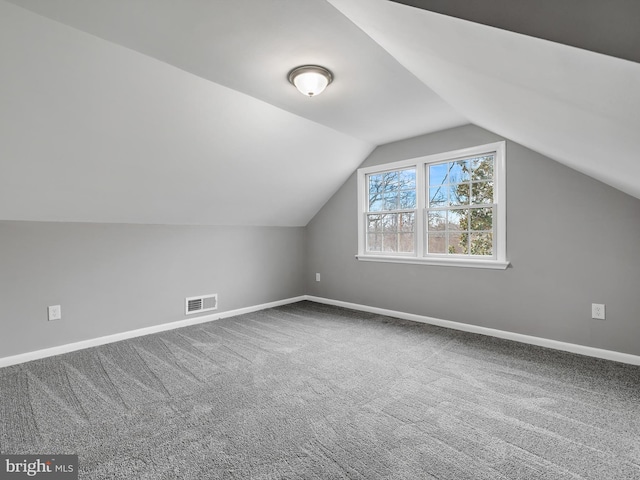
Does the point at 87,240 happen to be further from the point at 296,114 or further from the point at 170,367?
the point at 296,114

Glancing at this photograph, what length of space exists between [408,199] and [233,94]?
2.51 metres

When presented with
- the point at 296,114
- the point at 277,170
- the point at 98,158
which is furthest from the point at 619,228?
the point at 98,158

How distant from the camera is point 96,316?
10.3 feet

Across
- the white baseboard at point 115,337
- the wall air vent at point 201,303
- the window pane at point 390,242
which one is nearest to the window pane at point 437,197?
the window pane at point 390,242

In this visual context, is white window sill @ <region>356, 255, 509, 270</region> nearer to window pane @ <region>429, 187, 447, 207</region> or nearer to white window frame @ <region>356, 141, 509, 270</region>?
white window frame @ <region>356, 141, 509, 270</region>

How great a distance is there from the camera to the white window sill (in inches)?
130

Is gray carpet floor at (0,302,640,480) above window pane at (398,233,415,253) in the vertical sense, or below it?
below

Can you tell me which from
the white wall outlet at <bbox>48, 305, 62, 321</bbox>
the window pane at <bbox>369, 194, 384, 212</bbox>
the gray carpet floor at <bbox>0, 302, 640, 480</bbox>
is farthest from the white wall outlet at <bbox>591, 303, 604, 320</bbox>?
the white wall outlet at <bbox>48, 305, 62, 321</bbox>

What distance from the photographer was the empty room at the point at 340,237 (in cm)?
150

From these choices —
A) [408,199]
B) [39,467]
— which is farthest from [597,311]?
[39,467]

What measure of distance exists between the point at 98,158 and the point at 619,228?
173 inches

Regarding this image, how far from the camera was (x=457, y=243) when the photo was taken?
3727mm

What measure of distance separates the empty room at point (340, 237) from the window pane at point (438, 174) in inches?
1.5

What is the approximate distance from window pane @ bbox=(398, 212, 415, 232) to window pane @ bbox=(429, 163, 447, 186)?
479 mm
